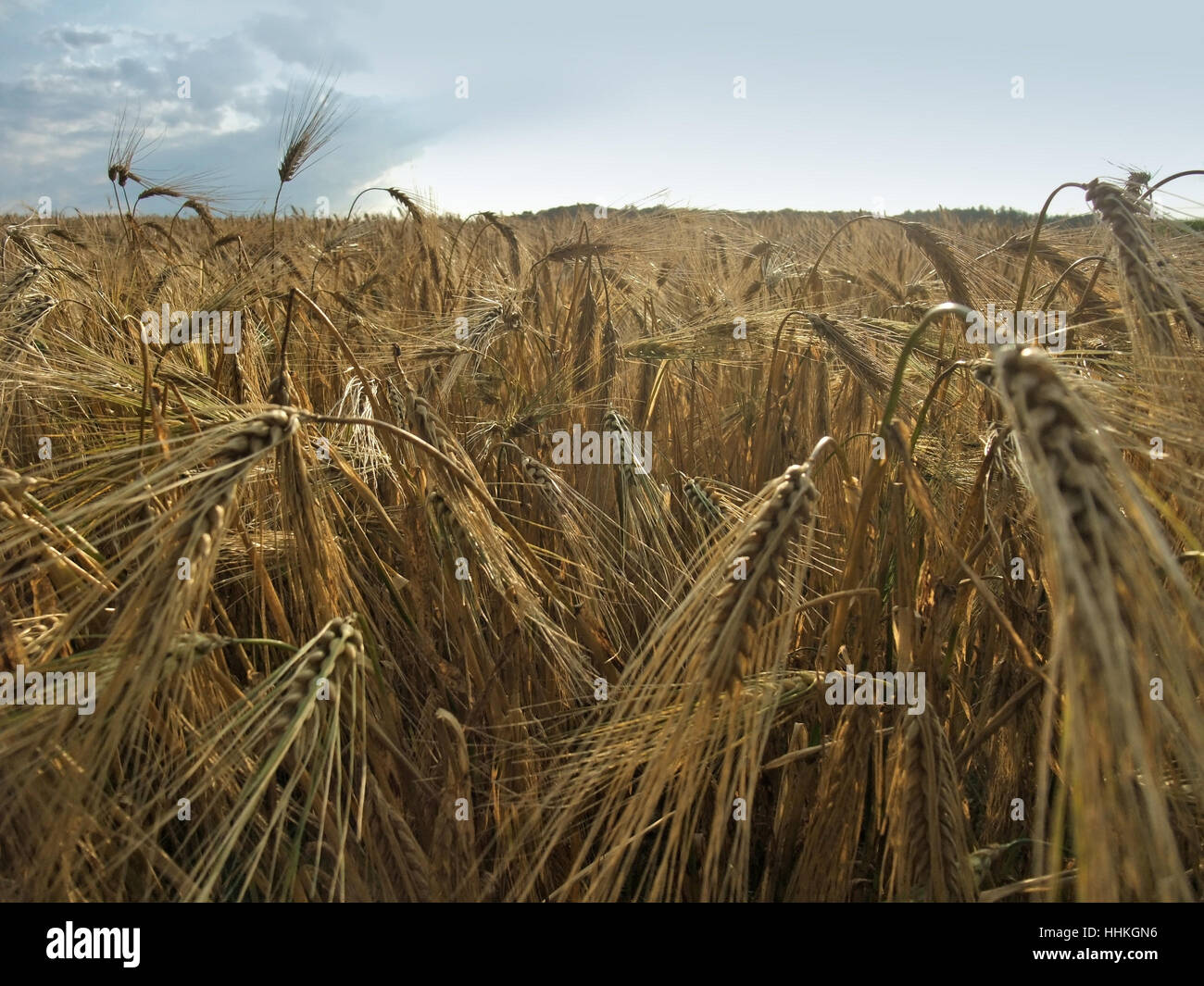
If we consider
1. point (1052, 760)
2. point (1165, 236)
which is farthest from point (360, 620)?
point (1165, 236)

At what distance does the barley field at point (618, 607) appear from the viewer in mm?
877

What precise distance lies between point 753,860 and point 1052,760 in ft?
2.11

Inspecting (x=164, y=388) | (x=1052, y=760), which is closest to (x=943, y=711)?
(x=1052, y=760)

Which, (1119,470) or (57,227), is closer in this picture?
(1119,470)

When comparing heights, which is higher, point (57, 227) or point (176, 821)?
point (57, 227)

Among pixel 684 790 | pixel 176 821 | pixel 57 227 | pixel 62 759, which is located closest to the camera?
pixel 684 790

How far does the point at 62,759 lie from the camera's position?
109cm

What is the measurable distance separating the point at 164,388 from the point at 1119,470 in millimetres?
1761

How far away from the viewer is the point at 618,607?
1.87 m

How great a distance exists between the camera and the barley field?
2.88 ft
